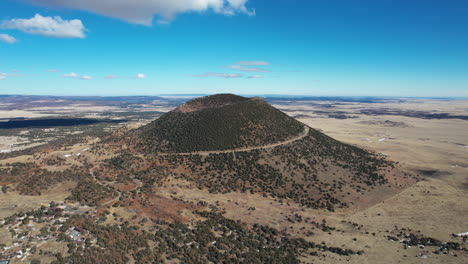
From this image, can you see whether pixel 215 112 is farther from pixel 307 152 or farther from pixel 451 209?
pixel 451 209

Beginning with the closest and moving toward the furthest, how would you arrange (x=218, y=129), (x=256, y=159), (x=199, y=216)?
(x=199, y=216)
(x=256, y=159)
(x=218, y=129)

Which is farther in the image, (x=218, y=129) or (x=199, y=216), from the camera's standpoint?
(x=218, y=129)

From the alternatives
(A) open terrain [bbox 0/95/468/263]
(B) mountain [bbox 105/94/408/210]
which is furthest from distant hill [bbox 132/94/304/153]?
(A) open terrain [bbox 0/95/468/263]

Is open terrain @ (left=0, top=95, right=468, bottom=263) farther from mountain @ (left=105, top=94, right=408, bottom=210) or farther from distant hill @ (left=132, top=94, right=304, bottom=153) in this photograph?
distant hill @ (left=132, top=94, right=304, bottom=153)

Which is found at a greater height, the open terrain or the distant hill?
the distant hill

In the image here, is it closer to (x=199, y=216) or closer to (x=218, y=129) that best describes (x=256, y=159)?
(x=218, y=129)

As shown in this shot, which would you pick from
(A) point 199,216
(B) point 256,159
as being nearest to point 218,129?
(B) point 256,159

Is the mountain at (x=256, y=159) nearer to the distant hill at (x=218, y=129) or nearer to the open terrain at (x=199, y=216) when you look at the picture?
the distant hill at (x=218, y=129)
